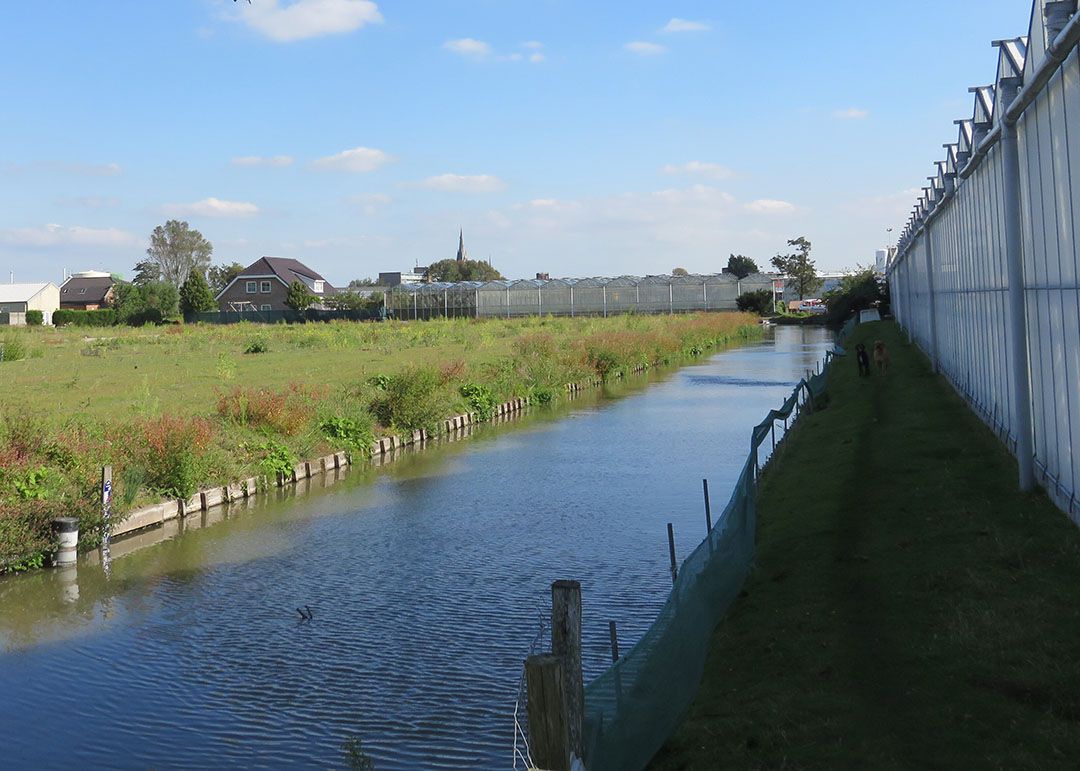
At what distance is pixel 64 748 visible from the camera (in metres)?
9.41

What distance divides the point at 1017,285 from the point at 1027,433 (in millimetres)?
1921

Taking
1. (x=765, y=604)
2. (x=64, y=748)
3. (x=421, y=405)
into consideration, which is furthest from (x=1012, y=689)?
(x=421, y=405)

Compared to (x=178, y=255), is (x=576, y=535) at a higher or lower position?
lower

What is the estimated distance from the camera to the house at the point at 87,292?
4670 inches

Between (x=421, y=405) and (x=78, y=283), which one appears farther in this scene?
(x=78, y=283)

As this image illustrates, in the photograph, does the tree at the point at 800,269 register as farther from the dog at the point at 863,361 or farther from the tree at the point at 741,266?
the dog at the point at 863,361

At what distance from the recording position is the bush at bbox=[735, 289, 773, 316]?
104m

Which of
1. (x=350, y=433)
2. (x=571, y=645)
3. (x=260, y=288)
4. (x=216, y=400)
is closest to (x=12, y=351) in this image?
(x=216, y=400)

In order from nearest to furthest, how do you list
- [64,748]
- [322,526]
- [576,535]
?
[64,748] → [576,535] → [322,526]

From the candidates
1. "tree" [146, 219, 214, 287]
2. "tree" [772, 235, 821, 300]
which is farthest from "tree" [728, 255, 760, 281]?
"tree" [146, 219, 214, 287]

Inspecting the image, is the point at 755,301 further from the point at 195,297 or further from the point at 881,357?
the point at 881,357

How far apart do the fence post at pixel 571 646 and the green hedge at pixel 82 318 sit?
326ft

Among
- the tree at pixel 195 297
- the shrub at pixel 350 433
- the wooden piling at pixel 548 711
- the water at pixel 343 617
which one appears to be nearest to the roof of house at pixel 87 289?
the tree at pixel 195 297

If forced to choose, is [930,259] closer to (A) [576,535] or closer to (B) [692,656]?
(A) [576,535]
